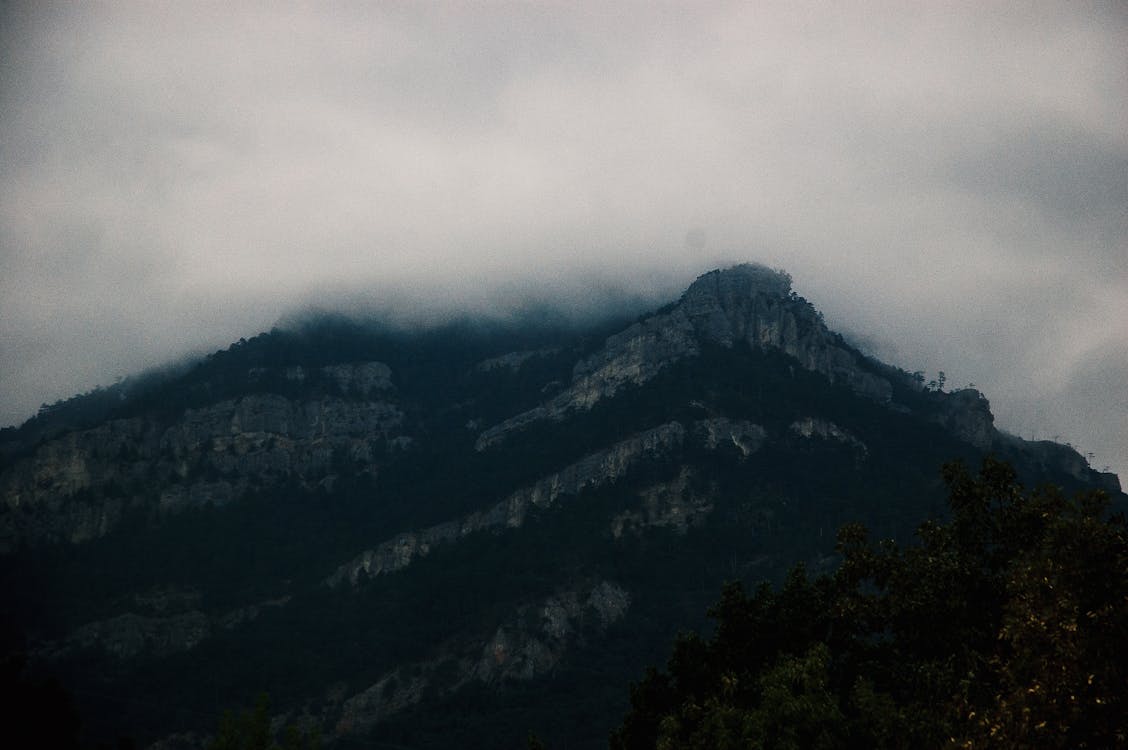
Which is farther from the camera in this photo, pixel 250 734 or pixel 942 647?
pixel 250 734

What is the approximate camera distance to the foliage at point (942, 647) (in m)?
29.8

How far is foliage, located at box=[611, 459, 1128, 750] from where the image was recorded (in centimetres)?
2980

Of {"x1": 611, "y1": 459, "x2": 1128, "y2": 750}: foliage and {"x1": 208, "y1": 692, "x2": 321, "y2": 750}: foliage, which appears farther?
{"x1": 208, "y1": 692, "x2": 321, "y2": 750}: foliage

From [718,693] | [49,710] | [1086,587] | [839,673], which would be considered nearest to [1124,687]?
[1086,587]

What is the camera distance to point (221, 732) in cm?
6041

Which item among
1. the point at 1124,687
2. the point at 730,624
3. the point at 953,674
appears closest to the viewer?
the point at 1124,687

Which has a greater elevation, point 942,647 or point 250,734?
point 250,734

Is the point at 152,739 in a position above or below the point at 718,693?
below

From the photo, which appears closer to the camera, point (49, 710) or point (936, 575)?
point (936, 575)

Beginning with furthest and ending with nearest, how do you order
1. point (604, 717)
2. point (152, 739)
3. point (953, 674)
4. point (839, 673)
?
point (152, 739)
point (604, 717)
point (839, 673)
point (953, 674)

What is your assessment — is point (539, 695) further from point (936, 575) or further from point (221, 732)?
point (936, 575)

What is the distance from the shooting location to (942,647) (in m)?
44.8

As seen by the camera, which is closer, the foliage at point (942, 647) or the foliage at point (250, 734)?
the foliage at point (942, 647)

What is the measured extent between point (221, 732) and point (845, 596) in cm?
4004
